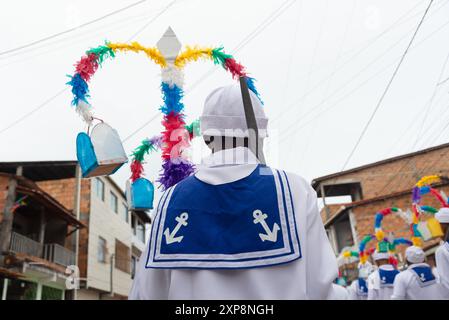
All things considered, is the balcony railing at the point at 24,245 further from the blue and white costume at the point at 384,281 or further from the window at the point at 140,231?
the window at the point at 140,231

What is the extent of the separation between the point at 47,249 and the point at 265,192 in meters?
16.6

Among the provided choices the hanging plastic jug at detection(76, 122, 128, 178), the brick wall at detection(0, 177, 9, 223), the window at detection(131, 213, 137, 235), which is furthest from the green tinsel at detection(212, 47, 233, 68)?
the window at detection(131, 213, 137, 235)

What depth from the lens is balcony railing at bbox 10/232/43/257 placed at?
13179 millimetres

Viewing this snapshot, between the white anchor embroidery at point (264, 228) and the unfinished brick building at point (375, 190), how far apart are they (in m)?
14.8

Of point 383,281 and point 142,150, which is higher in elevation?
point 142,150

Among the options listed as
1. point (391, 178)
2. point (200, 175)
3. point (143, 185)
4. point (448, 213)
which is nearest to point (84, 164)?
point (143, 185)

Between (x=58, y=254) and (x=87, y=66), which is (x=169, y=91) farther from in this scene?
(x=58, y=254)

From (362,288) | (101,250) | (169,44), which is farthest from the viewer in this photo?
(101,250)

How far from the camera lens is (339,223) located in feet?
71.3

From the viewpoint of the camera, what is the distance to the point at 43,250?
16.4m

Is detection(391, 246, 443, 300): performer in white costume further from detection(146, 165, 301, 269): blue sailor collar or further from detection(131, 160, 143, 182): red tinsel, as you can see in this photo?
detection(146, 165, 301, 269): blue sailor collar

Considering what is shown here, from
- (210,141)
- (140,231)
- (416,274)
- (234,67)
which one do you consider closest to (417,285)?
(416,274)

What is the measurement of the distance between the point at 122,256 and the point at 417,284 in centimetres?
2171

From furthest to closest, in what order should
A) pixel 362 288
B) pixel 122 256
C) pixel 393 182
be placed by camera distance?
pixel 122 256 < pixel 393 182 < pixel 362 288
